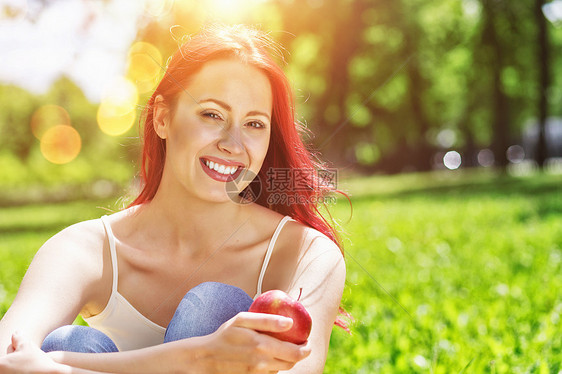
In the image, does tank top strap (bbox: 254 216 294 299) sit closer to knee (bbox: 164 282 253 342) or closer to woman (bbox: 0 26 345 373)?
woman (bbox: 0 26 345 373)

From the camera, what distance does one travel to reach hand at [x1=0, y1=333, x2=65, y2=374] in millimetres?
1958

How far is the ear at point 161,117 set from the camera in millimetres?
2789

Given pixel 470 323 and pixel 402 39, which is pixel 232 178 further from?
pixel 402 39

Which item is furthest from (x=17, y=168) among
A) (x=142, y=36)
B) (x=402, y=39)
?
(x=402, y=39)

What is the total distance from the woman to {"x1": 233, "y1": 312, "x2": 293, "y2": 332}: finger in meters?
0.07

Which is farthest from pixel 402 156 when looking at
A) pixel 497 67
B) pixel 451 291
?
pixel 451 291

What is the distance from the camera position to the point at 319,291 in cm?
237

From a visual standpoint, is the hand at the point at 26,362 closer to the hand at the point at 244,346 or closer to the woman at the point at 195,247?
the woman at the point at 195,247

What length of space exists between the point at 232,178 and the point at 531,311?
3.14 m

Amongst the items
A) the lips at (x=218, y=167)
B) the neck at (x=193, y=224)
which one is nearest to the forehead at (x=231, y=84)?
the lips at (x=218, y=167)

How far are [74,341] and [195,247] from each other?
82 cm

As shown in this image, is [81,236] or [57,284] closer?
[57,284]

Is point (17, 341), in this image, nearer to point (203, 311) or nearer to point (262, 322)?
point (203, 311)

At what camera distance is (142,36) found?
18.6m
